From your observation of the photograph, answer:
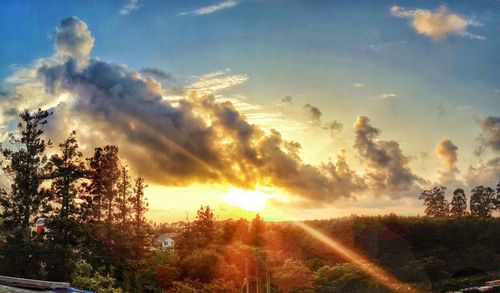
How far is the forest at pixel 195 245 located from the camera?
2612 cm

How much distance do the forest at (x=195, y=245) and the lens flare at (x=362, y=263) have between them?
408 mm

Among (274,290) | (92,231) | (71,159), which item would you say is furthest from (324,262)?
(71,159)

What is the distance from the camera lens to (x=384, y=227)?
122 feet

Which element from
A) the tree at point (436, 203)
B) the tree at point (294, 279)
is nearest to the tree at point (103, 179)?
the tree at point (294, 279)

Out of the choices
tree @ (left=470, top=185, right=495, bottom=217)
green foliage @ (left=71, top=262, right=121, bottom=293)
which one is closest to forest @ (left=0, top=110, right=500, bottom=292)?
green foliage @ (left=71, top=262, right=121, bottom=293)

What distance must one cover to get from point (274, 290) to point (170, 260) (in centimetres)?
706

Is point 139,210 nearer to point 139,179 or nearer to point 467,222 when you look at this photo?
point 139,179

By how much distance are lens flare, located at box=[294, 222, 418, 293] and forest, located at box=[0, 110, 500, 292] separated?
408 mm

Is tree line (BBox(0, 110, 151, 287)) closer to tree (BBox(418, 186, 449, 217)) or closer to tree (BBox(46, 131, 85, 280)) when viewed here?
tree (BBox(46, 131, 85, 280))

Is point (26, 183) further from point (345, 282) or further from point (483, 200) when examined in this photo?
point (483, 200)

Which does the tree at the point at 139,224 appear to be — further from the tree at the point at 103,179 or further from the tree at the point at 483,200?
the tree at the point at 483,200

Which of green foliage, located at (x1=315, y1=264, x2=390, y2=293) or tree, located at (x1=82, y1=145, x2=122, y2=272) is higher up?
tree, located at (x1=82, y1=145, x2=122, y2=272)

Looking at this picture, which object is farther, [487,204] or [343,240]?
[487,204]

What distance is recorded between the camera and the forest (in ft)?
85.7
